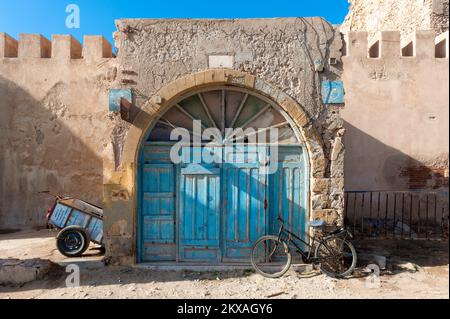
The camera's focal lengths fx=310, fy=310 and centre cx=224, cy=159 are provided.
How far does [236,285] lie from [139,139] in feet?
9.07

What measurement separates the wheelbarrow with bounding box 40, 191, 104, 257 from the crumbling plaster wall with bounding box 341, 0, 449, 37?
32.7 ft

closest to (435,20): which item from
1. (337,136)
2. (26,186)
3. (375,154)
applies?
(375,154)

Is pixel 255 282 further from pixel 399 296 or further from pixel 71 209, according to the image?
pixel 71 209

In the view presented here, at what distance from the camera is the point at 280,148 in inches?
207

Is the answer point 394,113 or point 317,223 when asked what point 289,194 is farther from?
point 394,113

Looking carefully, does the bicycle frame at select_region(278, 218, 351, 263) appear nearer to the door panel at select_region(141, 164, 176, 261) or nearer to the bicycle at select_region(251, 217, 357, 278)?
the bicycle at select_region(251, 217, 357, 278)

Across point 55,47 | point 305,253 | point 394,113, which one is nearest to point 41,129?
point 55,47

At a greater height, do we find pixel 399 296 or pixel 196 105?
pixel 196 105

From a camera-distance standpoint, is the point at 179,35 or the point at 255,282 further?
the point at 179,35

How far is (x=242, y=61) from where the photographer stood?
5148 mm

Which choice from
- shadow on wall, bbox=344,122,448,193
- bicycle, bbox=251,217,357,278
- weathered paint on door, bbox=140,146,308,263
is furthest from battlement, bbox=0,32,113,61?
shadow on wall, bbox=344,122,448,193

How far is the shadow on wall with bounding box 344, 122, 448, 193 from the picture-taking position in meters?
8.57

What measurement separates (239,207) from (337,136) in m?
2.01

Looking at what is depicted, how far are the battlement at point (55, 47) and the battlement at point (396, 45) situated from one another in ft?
22.6
